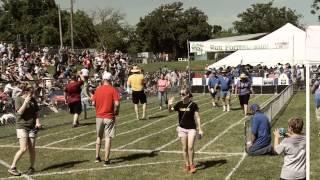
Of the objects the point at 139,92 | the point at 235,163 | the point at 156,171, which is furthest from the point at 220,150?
the point at 139,92

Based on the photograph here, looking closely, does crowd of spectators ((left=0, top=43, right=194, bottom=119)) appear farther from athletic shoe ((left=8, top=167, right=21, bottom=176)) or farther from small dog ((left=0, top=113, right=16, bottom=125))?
athletic shoe ((left=8, top=167, right=21, bottom=176))

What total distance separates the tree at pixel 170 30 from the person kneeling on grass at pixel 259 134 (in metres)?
100

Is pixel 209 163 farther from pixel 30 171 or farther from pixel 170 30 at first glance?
pixel 170 30

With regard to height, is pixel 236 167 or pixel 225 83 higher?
pixel 225 83

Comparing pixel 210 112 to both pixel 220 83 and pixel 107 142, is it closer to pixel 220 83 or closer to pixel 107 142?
pixel 220 83

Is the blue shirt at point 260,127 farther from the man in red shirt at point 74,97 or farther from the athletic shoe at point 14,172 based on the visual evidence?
the man in red shirt at point 74,97

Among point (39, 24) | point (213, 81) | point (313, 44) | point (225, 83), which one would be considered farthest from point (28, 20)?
point (313, 44)

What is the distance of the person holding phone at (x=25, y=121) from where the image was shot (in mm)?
10906

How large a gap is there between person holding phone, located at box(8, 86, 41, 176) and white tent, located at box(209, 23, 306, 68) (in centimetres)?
2946

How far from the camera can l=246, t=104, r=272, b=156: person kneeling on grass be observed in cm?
1188

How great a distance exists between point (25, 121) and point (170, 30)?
104296mm

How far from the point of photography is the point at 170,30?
114m

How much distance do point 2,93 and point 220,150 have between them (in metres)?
11.3

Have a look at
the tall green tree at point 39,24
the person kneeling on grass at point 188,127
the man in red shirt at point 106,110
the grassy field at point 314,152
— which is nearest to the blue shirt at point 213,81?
the grassy field at point 314,152
